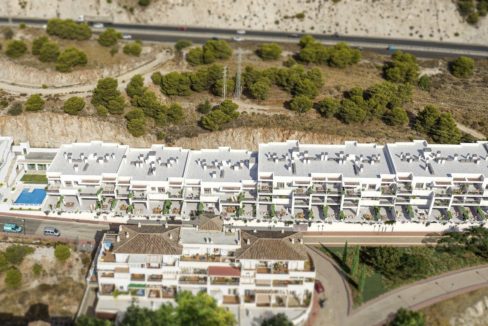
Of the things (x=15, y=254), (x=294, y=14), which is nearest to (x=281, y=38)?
(x=294, y=14)

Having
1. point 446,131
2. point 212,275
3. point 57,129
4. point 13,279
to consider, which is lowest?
point 13,279

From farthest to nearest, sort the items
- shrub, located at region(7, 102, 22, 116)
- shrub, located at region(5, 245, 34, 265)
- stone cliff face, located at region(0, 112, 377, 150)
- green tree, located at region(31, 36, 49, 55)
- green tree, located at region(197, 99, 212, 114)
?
green tree, located at region(31, 36, 49, 55)
green tree, located at region(197, 99, 212, 114)
shrub, located at region(7, 102, 22, 116)
stone cliff face, located at region(0, 112, 377, 150)
shrub, located at region(5, 245, 34, 265)

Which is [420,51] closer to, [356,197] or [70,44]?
[356,197]

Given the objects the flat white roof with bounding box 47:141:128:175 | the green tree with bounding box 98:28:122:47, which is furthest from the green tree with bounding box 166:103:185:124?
the green tree with bounding box 98:28:122:47

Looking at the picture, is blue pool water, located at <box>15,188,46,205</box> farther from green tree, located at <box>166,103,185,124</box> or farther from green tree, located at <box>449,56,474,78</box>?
green tree, located at <box>449,56,474,78</box>

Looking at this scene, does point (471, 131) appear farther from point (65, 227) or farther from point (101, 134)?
point (65, 227)

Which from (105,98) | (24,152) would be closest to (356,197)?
(105,98)

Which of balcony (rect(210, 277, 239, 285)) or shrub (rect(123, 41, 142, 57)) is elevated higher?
shrub (rect(123, 41, 142, 57))
